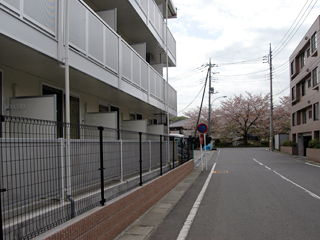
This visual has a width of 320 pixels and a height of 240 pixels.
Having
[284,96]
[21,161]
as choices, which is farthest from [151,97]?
[284,96]

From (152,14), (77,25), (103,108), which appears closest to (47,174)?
(77,25)

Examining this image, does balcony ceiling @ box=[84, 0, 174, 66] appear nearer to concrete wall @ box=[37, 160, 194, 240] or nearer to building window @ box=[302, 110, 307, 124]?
concrete wall @ box=[37, 160, 194, 240]

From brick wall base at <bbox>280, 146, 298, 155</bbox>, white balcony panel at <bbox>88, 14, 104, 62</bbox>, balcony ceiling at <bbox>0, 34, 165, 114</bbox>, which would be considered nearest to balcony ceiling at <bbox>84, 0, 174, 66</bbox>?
white balcony panel at <bbox>88, 14, 104, 62</bbox>

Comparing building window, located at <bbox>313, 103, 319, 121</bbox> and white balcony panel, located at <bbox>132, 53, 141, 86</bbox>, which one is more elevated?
white balcony panel, located at <bbox>132, 53, 141, 86</bbox>

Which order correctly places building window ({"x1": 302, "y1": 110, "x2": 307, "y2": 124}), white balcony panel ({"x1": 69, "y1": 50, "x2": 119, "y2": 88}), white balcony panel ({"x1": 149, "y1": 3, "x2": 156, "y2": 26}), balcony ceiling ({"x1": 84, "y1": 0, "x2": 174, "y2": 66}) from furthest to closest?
building window ({"x1": 302, "y1": 110, "x2": 307, "y2": 124}) < white balcony panel ({"x1": 149, "y1": 3, "x2": 156, "y2": 26}) < balcony ceiling ({"x1": 84, "y1": 0, "x2": 174, "y2": 66}) < white balcony panel ({"x1": 69, "y1": 50, "x2": 119, "y2": 88})

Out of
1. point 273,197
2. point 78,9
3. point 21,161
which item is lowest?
point 273,197

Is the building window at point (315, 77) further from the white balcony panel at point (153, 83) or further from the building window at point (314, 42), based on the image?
the white balcony panel at point (153, 83)

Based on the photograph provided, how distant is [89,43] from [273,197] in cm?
679

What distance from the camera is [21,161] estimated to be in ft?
11.1

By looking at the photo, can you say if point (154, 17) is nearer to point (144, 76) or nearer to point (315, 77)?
point (144, 76)

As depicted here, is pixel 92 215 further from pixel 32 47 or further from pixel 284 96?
pixel 284 96

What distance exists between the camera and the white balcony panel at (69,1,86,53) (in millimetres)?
6387

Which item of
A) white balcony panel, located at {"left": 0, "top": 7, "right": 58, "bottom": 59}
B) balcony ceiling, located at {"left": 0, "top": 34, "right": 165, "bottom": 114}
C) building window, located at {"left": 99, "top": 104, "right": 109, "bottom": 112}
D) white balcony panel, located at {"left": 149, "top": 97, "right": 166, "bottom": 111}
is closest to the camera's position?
white balcony panel, located at {"left": 0, "top": 7, "right": 58, "bottom": 59}

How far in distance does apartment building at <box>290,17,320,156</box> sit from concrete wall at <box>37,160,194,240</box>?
75.8ft
